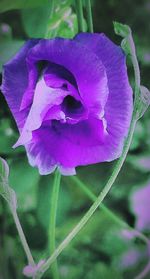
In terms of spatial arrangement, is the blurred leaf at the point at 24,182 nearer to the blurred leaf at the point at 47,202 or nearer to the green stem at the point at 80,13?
the blurred leaf at the point at 47,202

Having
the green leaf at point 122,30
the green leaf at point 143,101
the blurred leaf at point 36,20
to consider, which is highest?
the green leaf at point 122,30

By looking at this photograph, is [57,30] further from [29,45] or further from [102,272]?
[102,272]

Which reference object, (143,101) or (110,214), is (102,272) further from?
(143,101)

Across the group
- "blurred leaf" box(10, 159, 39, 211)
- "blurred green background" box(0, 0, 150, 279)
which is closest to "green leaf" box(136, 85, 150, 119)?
"blurred green background" box(0, 0, 150, 279)

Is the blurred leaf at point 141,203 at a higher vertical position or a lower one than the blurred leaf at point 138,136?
lower

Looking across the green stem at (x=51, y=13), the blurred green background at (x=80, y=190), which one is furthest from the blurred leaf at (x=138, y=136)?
the green stem at (x=51, y=13)

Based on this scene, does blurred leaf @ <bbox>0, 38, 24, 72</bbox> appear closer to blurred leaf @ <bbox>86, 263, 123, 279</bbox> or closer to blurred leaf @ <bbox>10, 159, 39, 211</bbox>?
blurred leaf @ <bbox>10, 159, 39, 211</bbox>
